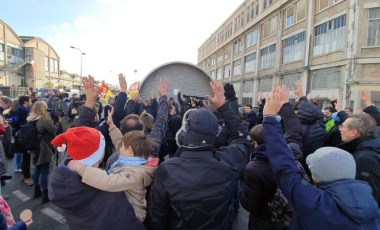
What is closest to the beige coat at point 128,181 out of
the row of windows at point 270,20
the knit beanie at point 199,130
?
the knit beanie at point 199,130

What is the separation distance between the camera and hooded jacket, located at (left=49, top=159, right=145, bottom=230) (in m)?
1.80

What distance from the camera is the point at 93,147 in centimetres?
194

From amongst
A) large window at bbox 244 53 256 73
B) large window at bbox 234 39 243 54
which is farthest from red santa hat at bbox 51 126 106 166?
large window at bbox 234 39 243 54

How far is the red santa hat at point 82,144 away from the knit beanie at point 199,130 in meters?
0.61

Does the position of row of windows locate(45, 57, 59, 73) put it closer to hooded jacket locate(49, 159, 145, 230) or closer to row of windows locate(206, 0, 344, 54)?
row of windows locate(206, 0, 344, 54)

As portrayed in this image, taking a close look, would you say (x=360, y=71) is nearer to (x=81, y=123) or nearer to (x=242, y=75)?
(x=81, y=123)

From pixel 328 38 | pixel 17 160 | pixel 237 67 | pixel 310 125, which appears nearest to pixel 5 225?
pixel 310 125

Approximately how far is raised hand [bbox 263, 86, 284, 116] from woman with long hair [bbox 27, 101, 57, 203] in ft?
14.1

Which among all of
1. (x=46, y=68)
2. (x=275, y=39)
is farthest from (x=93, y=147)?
(x=46, y=68)

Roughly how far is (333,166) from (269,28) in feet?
111

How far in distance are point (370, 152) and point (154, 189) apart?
2.31m

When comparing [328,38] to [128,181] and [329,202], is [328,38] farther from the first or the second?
[128,181]

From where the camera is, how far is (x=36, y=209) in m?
4.59

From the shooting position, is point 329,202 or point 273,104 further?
point 273,104
